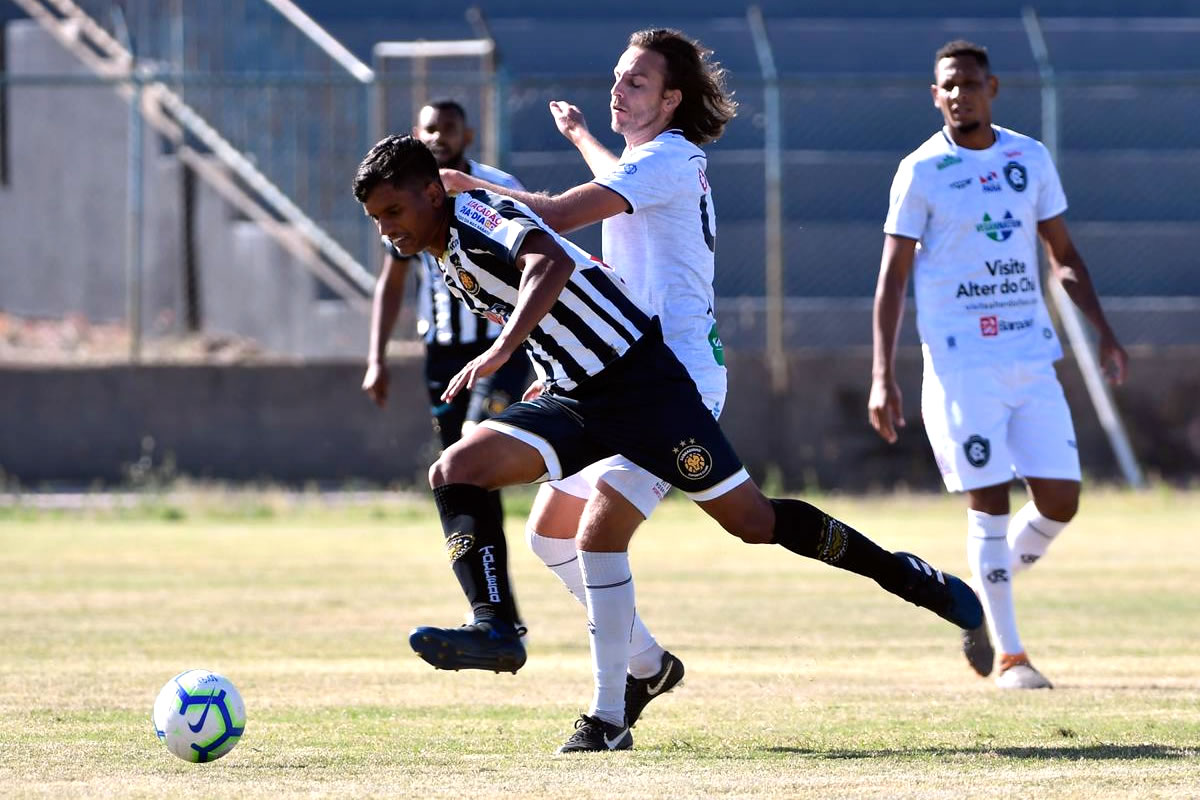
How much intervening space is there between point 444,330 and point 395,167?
11.6 ft

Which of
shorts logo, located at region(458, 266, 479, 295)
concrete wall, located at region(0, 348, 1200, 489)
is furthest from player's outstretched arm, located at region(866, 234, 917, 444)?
concrete wall, located at region(0, 348, 1200, 489)

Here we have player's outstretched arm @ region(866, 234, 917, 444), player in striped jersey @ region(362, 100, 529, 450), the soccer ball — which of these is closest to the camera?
the soccer ball

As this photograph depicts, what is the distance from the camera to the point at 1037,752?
5.81 meters

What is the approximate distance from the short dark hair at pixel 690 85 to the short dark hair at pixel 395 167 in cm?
94

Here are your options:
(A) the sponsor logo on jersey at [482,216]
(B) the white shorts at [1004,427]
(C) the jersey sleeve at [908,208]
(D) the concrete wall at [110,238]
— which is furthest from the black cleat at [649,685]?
(D) the concrete wall at [110,238]

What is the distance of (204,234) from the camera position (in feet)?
69.5

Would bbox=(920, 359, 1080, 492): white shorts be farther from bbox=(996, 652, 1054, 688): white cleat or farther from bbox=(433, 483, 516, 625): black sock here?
bbox=(433, 483, 516, 625): black sock

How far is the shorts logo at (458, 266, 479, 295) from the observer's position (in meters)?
5.84

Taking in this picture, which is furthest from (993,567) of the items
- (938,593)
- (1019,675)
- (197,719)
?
(197,719)

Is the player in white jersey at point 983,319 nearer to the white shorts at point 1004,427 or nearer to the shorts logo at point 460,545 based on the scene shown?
the white shorts at point 1004,427

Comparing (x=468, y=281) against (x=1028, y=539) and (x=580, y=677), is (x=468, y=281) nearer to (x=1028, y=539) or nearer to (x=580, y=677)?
(x=580, y=677)

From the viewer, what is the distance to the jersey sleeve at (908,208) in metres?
7.79

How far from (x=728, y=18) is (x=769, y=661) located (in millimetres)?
18424

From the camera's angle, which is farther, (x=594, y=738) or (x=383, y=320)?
(x=383, y=320)
